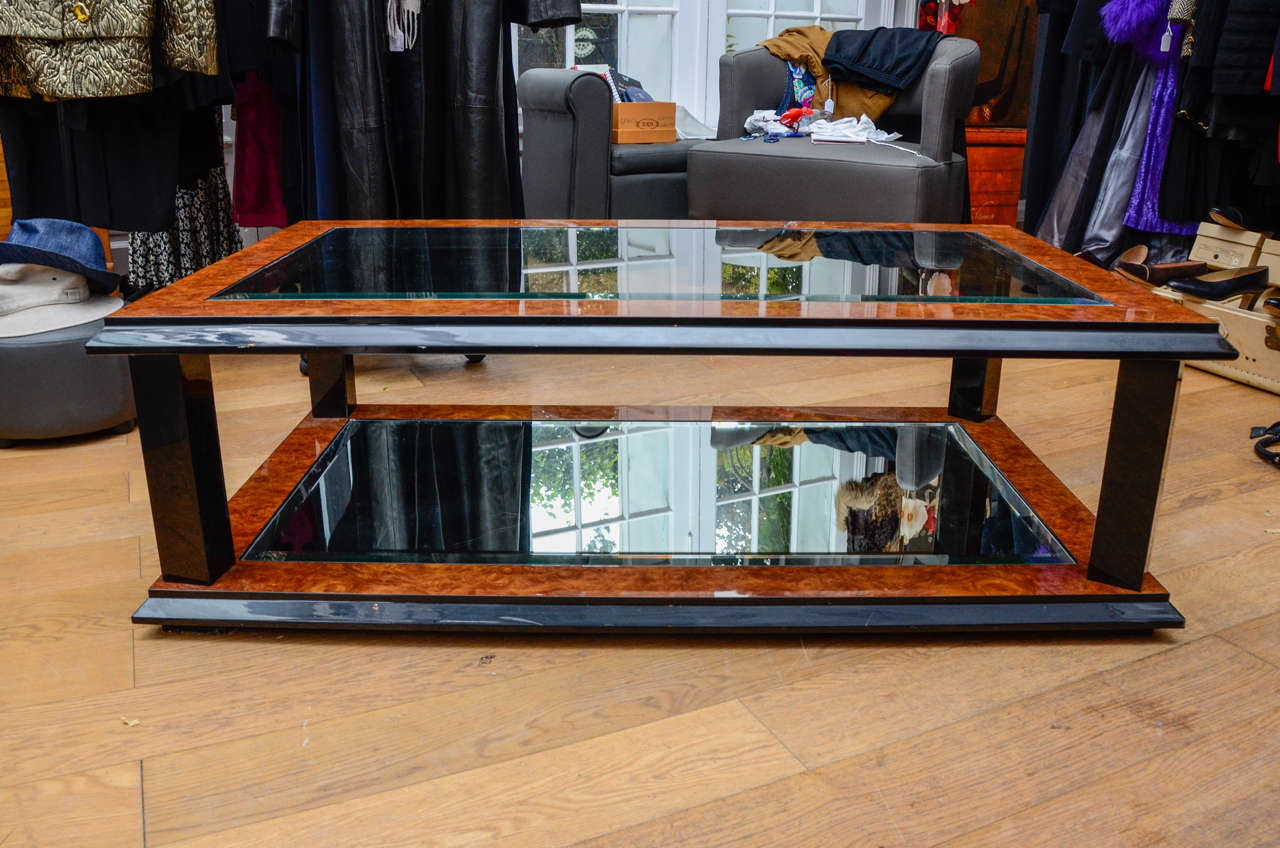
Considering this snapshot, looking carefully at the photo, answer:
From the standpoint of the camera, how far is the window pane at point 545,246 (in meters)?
1.27

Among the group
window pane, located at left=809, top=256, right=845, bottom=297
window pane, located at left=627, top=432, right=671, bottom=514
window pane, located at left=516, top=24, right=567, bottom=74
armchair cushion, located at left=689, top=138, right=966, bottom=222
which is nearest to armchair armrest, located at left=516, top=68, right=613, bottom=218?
armchair cushion, located at left=689, top=138, right=966, bottom=222

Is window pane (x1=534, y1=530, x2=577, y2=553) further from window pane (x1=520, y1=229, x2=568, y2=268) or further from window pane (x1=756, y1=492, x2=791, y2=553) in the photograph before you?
window pane (x1=520, y1=229, x2=568, y2=268)

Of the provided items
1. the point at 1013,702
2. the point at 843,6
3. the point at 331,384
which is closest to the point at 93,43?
the point at 331,384

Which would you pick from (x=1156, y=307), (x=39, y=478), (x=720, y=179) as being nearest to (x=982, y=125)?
(x=720, y=179)

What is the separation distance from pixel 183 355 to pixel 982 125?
4.00m

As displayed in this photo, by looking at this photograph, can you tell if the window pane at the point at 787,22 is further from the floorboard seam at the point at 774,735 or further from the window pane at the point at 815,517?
the floorboard seam at the point at 774,735

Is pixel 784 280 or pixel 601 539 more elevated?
pixel 784 280

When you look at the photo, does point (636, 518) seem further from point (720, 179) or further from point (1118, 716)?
point (720, 179)

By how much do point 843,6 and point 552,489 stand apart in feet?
12.5

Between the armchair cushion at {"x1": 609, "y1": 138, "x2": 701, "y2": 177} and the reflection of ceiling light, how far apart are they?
2.83 feet

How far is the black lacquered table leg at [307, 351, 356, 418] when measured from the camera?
1567mm

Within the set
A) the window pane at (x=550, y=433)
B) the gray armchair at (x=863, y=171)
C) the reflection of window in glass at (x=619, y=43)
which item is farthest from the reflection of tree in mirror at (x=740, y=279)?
the reflection of window in glass at (x=619, y=43)

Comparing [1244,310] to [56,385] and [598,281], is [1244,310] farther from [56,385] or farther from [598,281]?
[56,385]

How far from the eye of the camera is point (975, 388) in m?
1.62
